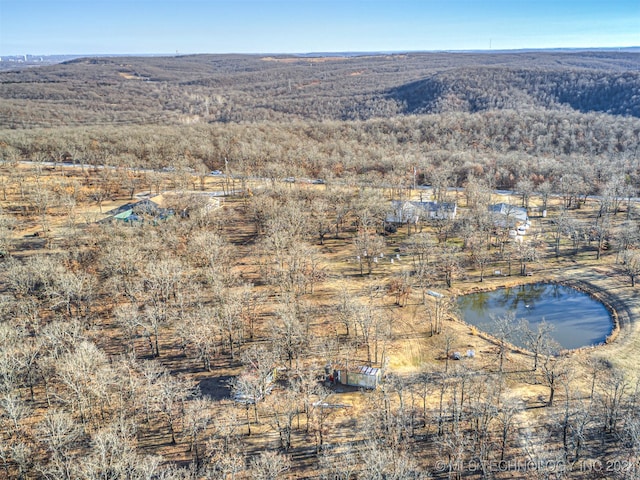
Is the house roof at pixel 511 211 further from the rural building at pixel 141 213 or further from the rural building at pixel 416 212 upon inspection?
the rural building at pixel 141 213

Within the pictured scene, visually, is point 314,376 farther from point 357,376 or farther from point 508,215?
point 508,215

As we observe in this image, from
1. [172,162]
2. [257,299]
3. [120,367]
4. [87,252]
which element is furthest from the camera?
[172,162]

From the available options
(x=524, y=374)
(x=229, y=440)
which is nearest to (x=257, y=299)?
(x=229, y=440)

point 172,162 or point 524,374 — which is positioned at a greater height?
point 172,162

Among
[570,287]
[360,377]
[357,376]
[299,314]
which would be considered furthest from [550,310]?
[299,314]

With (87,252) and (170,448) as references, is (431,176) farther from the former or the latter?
(170,448)

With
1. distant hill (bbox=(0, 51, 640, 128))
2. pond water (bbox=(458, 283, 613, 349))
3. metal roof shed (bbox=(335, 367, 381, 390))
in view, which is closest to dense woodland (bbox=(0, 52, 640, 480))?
metal roof shed (bbox=(335, 367, 381, 390))

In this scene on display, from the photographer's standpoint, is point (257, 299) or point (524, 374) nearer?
point (524, 374)
